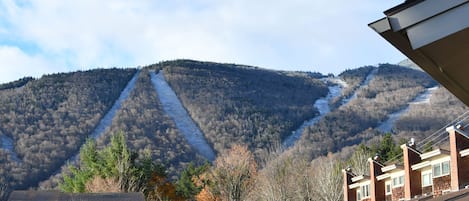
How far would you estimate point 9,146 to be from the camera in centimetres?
13100

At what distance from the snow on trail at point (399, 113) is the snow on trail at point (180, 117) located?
31.8 m

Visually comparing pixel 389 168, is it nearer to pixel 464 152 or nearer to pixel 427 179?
pixel 427 179

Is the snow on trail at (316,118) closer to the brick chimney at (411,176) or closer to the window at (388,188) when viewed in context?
the window at (388,188)

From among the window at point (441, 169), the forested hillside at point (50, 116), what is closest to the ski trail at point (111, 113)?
the forested hillside at point (50, 116)

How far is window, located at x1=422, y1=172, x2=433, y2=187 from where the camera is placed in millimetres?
37112

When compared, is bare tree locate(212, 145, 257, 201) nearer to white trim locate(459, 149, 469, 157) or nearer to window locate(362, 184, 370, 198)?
window locate(362, 184, 370, 198)

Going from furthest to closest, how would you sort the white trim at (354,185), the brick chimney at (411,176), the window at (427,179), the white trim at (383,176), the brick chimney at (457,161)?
the white trim at (354,185), the white trim at (383,176), the brick chimney at (411,176), the window at (427,179), the brick chimney at (457,161)

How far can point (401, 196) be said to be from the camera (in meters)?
39.8

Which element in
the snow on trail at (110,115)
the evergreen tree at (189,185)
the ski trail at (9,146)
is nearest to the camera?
the evergreen tree at (189,185)

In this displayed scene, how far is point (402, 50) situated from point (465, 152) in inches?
1200

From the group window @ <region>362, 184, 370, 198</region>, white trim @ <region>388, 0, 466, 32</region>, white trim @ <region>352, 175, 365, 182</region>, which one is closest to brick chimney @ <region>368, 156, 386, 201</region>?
window @ <region>362, 184, 370, 198</region>

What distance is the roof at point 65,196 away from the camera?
137ft

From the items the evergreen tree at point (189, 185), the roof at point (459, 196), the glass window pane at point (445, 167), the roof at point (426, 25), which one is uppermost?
the roof at point (426, 25)

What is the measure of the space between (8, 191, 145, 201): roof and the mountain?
6466 centimetres
